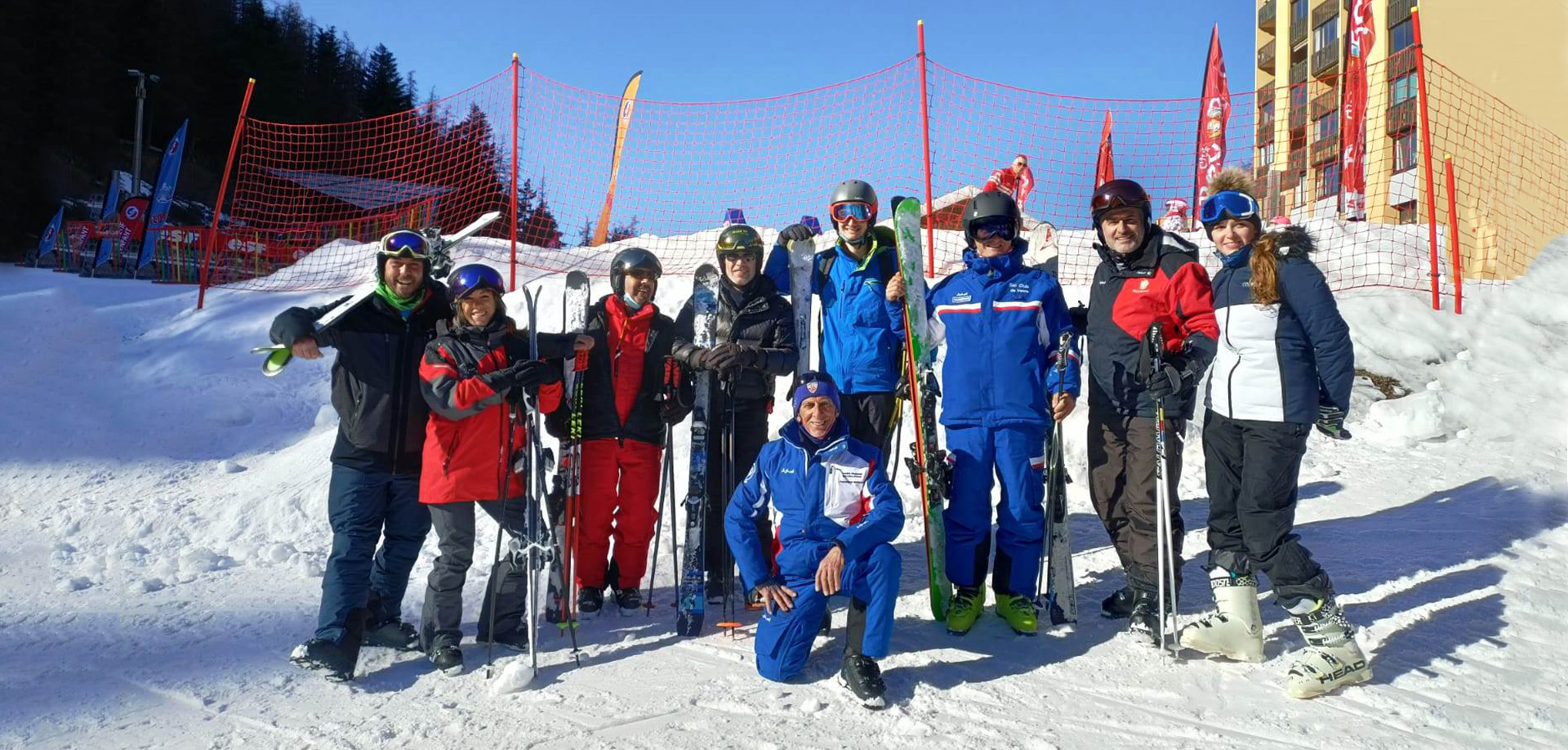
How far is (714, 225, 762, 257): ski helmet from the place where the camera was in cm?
412

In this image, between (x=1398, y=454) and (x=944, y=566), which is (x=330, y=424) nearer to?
(x=944, y=566)

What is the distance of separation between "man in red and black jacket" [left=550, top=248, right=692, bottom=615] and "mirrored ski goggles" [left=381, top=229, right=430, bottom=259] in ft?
2.85

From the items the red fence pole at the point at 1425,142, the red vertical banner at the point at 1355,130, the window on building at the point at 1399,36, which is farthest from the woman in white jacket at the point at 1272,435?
the window on building at the point at 1399,36

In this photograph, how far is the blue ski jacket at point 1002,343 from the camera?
3727 millimetres

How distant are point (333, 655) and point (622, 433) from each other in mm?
1523

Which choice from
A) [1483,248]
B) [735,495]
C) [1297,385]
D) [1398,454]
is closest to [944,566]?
[735,495]

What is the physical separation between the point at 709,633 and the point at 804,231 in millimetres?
2057

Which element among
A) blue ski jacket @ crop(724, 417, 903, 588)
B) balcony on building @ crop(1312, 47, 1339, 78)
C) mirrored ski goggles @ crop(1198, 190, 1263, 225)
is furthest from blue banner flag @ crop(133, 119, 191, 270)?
balcony on building @ crop(1312, 47, 1339, 78)

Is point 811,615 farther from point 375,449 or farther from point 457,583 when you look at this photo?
point 375,449

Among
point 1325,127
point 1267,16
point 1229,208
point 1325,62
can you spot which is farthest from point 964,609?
point 1267,16

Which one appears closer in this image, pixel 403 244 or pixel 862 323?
pixel 403 244

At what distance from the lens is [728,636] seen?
3752mm

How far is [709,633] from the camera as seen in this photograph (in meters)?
3.81

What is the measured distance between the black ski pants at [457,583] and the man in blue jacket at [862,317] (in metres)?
1.60
